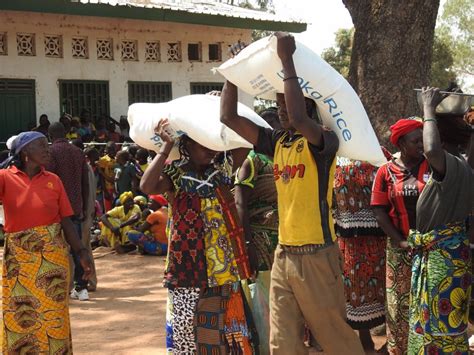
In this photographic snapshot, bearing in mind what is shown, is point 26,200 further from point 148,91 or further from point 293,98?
point 148,91

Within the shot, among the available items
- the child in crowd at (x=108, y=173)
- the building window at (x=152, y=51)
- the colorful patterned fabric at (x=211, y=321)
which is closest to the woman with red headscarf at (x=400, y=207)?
the colorful patterned fabric at (x=211, y=321)

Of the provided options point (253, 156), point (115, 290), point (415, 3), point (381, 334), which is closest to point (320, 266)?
point (253, 156)

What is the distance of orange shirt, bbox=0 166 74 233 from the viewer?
16.0 feet

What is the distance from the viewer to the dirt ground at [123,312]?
6234 millimetres

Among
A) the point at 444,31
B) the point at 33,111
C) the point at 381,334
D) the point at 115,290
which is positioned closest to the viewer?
the point at 381,334

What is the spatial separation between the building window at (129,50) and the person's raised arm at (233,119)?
1279 centimetres

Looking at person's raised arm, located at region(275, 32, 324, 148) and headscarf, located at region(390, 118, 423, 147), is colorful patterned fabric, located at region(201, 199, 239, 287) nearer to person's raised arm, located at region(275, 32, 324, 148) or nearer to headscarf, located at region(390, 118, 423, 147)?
person's raised arm, located at region(275, 32, 324, 148)

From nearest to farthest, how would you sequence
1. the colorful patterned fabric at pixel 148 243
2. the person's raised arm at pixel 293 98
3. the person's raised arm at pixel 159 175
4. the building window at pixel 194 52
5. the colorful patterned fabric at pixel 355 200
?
the person's raised arm at pixel 293 98, the person's raised arm at pixel 159 175, the colorful patterned fabric at pixel 355 200, the colorful patterned fabric at pixel 148 243, the building window at pixel 194 52

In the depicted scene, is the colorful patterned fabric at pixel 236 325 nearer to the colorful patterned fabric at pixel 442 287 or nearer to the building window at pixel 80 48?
the colorful patterned fabric at pixel 442 287

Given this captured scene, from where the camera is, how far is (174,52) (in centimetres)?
1717

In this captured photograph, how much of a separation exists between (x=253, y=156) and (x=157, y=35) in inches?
489

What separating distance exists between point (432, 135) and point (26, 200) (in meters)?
2.56

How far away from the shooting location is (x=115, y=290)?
28.5 ft

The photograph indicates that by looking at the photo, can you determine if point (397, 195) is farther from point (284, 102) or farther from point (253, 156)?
point (284, 102)
